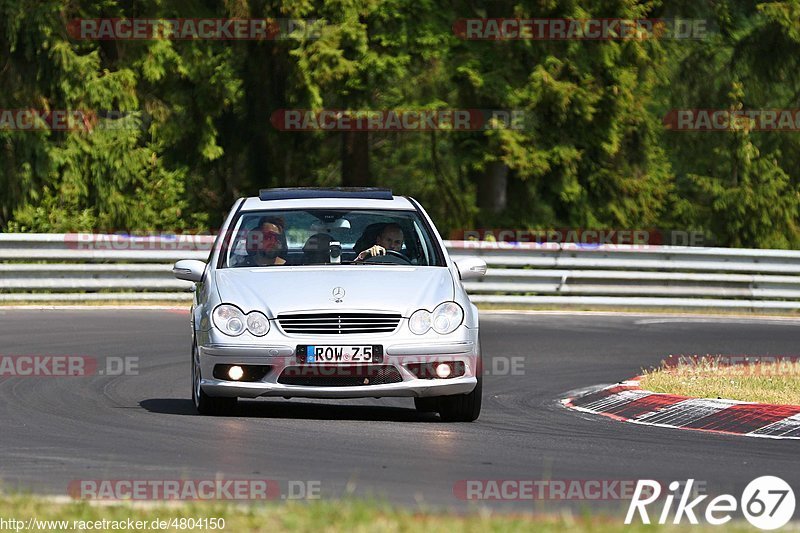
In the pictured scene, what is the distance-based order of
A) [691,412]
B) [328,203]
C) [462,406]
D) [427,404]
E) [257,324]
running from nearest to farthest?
[257,324]
[462,406]
[427,404]
[691,412]
[328,203]

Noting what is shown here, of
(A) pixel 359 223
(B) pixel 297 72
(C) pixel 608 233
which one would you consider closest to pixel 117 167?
(B) pixel 297 72

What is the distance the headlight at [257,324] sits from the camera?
11.0 meters

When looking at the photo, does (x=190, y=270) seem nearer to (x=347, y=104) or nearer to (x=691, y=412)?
(x=691, y=412)

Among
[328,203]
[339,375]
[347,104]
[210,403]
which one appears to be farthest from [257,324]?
[347,104]

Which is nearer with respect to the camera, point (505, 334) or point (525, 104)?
point (505, 334)

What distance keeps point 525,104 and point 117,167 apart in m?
7.80

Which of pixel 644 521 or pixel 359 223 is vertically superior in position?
pixel 359 223

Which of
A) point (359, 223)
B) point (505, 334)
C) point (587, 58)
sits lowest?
point (505, 334)

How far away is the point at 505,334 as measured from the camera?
19.7m

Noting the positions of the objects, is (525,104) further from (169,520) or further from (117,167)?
(169,520)

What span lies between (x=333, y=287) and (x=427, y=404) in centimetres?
128

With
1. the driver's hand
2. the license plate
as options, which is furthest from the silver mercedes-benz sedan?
the driver's hand

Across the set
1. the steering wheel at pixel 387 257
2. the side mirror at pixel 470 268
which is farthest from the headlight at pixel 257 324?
the side mirror at pixel 470 268

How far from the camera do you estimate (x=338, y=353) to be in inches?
428
